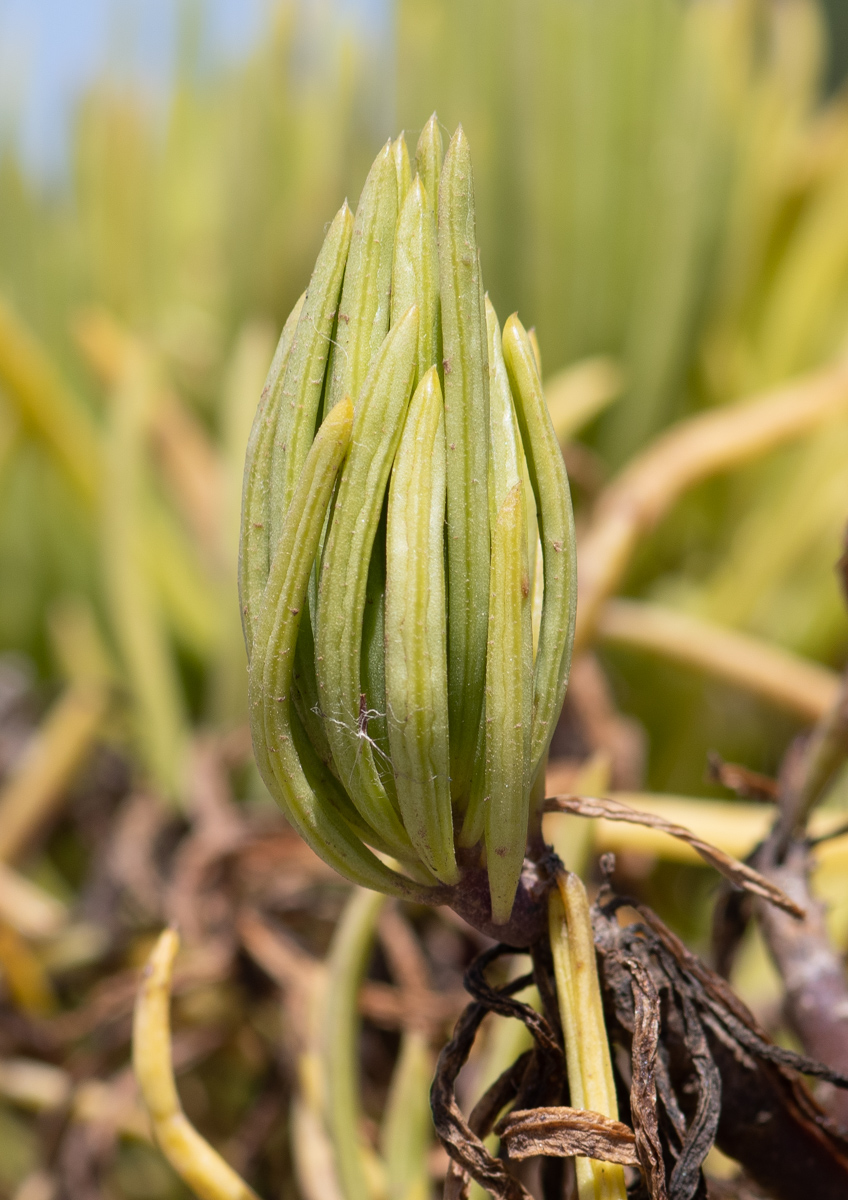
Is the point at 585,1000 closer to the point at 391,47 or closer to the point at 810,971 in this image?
the point at 810,971

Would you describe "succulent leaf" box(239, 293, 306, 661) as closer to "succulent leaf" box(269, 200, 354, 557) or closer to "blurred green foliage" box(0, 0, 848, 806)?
"succulent leaf" box(269, 200, 354, 557)

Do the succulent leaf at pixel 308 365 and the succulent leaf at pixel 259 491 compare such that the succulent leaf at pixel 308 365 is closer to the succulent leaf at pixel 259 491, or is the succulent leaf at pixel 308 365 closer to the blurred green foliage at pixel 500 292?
the succulent leaf at pixel 259 491

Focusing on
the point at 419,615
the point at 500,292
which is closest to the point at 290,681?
the point at 419,615

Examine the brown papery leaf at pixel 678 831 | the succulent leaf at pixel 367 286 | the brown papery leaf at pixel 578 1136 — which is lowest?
the brown papery leaf at pixel 578 1136

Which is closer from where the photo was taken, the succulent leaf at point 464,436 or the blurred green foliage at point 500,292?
the succulent leaf at point 464,436

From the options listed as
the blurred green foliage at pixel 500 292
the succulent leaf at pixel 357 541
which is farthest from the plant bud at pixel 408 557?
the blurred green foliage at pixel 500 292
